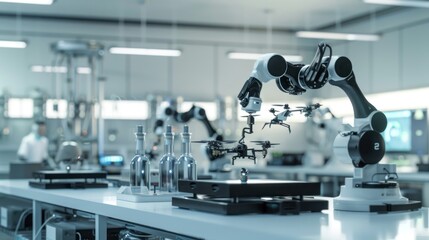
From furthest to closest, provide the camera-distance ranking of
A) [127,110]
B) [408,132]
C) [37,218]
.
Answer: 1. [127,110]
2. [408,132]
3. [37,218]

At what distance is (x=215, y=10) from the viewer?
34.3ft

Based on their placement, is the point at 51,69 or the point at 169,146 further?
the point at 51,69

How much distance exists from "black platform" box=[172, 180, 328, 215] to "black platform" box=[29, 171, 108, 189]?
1492 millimetres

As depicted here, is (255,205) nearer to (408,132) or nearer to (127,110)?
(408,132)

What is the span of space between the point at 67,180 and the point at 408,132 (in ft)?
15.7

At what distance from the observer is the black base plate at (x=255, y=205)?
6.51ft

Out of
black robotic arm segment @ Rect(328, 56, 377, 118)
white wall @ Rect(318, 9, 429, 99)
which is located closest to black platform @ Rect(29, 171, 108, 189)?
black robotic arm segment @ Rect(328, 56, 377, 118)

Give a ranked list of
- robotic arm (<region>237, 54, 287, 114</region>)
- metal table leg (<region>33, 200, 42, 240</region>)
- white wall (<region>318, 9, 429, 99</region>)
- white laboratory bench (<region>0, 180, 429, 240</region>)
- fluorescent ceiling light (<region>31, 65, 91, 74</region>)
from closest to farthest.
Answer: white laboratory bench (<region>0, 180, 429, 240</region>)
robotic arm (<region>237, 54, 287, 114</region>)
metal table leg (<region>33, 200, 42, 240</region>)
white wall (<region>318, 9, 429, 99</region>)
fluorescent ceiling light (<region>31, 65, 91, 74</region>)

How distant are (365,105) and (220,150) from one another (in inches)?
23.3

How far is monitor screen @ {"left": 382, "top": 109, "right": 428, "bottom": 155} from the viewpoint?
719 centimetres

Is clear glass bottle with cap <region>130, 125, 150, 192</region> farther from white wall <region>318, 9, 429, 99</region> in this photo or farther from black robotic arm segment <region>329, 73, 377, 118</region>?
white wall <region>318, 9, 429, 99</region>

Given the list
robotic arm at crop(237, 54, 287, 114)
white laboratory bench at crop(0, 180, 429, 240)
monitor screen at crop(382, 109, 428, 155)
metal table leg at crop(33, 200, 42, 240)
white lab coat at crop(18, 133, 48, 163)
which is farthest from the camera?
white lab coat at crop(18, 133, 48, 163)

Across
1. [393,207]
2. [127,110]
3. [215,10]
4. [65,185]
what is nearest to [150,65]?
[127,110]

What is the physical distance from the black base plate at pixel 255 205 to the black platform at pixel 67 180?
5.09ft
